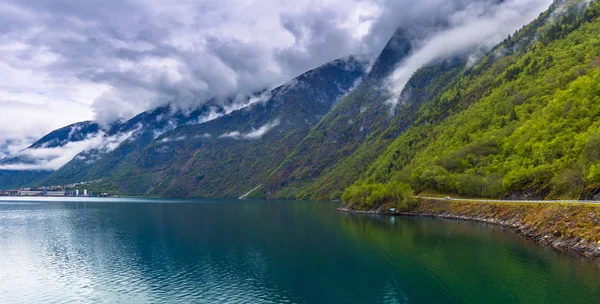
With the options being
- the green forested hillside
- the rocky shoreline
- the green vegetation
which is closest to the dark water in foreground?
the rocky shoreline

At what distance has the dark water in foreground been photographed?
51.4m

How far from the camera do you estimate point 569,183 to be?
343ft

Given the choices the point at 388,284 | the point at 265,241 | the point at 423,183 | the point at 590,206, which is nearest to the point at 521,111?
the point at 423,183

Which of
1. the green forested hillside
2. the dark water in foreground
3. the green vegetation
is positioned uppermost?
the green forested hillside

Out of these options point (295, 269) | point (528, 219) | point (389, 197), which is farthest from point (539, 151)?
point (295, 269)

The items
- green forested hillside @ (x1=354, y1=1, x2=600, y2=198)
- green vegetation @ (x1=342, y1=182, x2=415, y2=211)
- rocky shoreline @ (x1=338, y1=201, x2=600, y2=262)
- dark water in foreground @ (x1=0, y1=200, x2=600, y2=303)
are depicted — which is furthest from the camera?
green vegetation @ (x1=342, y1=182, x2=415, y2=211)

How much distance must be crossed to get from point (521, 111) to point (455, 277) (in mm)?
159673

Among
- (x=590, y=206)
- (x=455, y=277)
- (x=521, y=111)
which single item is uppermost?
(x=521, y=111)

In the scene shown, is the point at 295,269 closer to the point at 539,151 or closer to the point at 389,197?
the point at 539,151

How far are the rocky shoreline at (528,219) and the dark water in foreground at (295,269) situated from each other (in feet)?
13.9

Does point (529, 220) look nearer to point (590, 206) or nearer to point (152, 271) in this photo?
point (590, 206)

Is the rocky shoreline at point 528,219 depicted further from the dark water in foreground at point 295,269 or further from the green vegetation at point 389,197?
the green vegetation at point 389,197

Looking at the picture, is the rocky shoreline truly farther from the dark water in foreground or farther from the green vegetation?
the green vegetation

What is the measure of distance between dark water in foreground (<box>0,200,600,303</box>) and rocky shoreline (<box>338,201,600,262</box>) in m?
4.25
